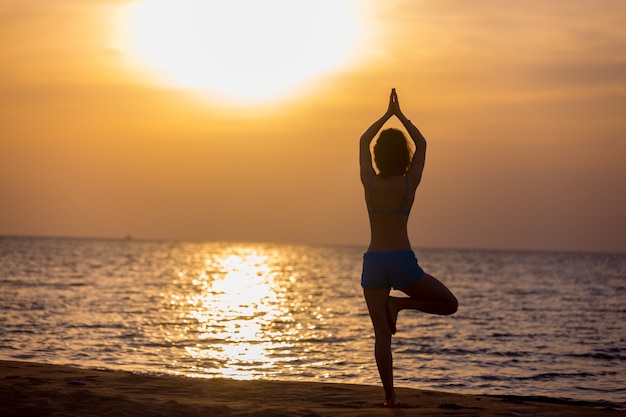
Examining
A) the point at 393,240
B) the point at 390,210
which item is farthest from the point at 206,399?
the point at 390,210

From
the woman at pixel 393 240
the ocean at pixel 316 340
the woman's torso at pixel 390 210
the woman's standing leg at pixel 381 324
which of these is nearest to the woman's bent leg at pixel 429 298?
the woman at pixel 393 240

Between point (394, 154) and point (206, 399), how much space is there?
3806 millimetres

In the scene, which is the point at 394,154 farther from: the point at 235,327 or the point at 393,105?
the point at 235,327

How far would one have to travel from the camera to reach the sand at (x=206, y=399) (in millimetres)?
8484

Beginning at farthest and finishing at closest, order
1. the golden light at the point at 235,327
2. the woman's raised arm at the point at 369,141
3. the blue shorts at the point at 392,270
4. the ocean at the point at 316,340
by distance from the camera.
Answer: the golden light at the point at 235,327 < the ocean at the point at 316,340 < the woman's raised arm at the point at 369,141 < the blue shorts at the point at 392,270

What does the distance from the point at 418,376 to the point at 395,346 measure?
184 inches

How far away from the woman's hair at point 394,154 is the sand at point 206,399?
245 cm

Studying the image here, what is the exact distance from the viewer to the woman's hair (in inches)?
332

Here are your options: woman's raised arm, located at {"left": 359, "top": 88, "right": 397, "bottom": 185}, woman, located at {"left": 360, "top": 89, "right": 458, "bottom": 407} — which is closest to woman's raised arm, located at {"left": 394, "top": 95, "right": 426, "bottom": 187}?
woman, located at {"left": 360, "top": 89, "right": 458, "bottom": 407}

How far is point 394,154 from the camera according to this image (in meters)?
8.45

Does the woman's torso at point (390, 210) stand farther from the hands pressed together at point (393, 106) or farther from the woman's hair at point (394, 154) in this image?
the hands pressed together at point (393, 106)

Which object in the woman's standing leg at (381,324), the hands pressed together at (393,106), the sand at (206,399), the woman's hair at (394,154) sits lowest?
the sand at (206,399)

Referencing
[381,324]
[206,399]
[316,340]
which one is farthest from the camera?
[316,340]

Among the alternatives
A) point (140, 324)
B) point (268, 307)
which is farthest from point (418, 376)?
point (268, 307)
